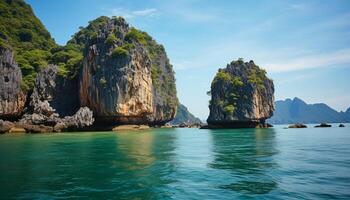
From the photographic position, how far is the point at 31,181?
11570 millimetres

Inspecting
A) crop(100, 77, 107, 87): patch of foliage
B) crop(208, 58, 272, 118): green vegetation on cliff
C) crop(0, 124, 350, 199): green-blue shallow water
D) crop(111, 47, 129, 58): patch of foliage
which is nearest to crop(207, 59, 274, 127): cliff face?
crop(208, 58, 272, 118): green vegetation on cliff

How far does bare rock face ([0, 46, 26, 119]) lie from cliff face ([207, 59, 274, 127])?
43.3 m

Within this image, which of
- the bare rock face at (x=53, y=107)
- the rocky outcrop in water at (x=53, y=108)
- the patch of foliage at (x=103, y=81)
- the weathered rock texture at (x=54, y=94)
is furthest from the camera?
the patch of foliage at (x=103, y=81)

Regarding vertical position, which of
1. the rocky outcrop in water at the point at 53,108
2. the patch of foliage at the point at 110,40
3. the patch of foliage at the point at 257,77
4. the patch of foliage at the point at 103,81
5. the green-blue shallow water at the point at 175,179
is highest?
the patch of foliage at the point at 110,40

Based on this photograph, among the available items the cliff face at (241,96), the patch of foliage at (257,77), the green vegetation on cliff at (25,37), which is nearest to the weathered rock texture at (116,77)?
the green vegetation on cliff at (25,37)

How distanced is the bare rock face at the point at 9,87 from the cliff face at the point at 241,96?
1704 inches

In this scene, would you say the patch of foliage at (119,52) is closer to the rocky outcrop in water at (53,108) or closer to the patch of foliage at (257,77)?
the rocky outcrop in water at (53,108)

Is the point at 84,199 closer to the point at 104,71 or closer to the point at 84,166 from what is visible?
the point at 84,166

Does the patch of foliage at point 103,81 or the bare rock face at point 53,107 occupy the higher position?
the patch of foliage at point 103,81

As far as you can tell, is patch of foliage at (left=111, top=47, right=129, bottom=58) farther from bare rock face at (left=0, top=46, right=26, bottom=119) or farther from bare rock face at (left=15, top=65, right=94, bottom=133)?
bare rock face at (left=0, top=46, right=26, bottom=119)

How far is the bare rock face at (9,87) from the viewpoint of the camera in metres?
53.2

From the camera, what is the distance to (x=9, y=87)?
54375 mm

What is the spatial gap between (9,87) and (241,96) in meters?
50.3

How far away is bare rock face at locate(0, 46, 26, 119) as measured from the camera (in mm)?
53219
